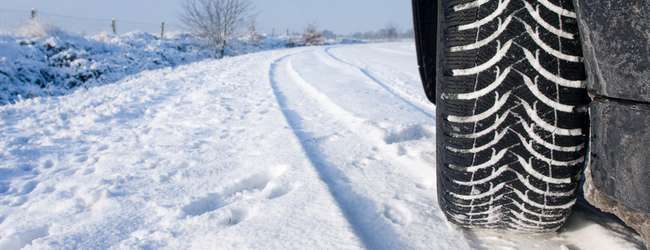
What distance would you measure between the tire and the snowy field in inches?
6.1

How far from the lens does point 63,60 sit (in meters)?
11.0

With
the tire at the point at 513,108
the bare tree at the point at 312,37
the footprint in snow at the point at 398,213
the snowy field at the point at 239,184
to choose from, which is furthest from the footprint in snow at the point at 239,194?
the bare tree at the point at 312,37

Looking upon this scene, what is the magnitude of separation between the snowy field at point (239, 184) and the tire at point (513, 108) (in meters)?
0.16

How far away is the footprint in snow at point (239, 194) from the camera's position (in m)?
1.29

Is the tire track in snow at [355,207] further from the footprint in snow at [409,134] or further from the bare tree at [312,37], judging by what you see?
the bare tree at [312,37]

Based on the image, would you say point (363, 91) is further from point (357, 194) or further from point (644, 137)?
point (644, 137)

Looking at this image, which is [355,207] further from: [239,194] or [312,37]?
[312,37]

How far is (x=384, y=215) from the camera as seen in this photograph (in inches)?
45.8

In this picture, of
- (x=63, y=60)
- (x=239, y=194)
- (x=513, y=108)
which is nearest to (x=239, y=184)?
(x=239, y=194)

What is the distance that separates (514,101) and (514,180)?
198 millimetres

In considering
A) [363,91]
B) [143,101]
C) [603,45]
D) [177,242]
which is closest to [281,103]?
[363,91]

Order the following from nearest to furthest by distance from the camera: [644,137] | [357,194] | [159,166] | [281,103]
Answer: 1. [644,137]
2. [357,194]
3. [159,166]
4. [281,103]

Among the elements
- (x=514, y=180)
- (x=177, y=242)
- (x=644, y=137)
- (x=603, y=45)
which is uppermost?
(x=603, y=45)

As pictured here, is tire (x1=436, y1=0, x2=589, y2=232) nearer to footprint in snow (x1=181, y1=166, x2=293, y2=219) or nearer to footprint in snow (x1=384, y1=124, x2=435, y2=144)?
footprint in snow (x1=181, y1=166, x2=293, y2=219)
